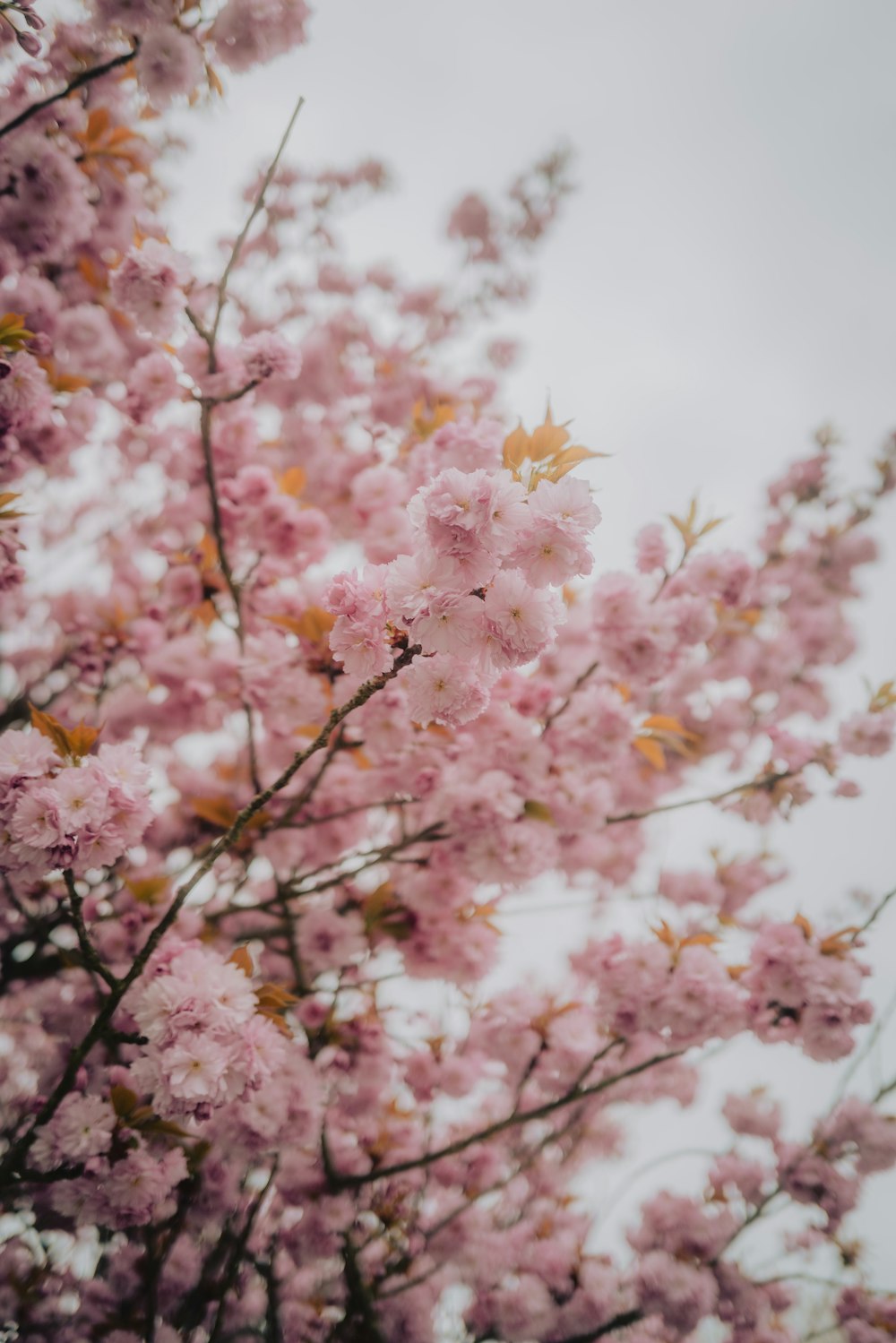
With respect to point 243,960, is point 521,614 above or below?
above

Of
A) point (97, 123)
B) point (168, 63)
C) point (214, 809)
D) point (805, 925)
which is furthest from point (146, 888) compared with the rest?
point (97, 123)

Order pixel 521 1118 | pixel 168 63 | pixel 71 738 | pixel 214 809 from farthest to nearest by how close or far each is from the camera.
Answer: pixel 214 809
pixel 521 1118
pixel 168 63
pixel 71 738

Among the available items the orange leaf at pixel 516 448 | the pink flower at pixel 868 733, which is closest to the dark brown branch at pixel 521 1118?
the pink flower at pixel 868 733

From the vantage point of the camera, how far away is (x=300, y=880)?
267 centimetres

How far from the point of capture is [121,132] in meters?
2.78

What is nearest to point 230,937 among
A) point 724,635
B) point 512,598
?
point 512,598

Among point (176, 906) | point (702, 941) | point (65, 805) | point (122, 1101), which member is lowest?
point (122, 1101)

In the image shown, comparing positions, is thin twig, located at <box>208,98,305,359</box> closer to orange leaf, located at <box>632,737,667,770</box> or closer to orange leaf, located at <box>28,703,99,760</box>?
orange leaf, located at <box>28,703,99,760</box>

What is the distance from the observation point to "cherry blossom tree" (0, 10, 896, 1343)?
5.73 feet

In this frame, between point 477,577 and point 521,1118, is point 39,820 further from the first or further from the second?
point 521,1118

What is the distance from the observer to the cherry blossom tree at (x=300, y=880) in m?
1.75

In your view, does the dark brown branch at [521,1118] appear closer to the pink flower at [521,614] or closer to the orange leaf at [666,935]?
the orange leaf at [666,935]

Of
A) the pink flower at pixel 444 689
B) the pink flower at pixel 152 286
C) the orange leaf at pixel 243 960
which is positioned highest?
the pink flower at pixel 152 286

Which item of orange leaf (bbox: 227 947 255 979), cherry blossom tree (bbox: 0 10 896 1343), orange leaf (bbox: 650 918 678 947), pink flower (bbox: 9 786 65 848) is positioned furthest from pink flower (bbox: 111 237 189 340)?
orange leaf (bbox: 650 918 678 947)
